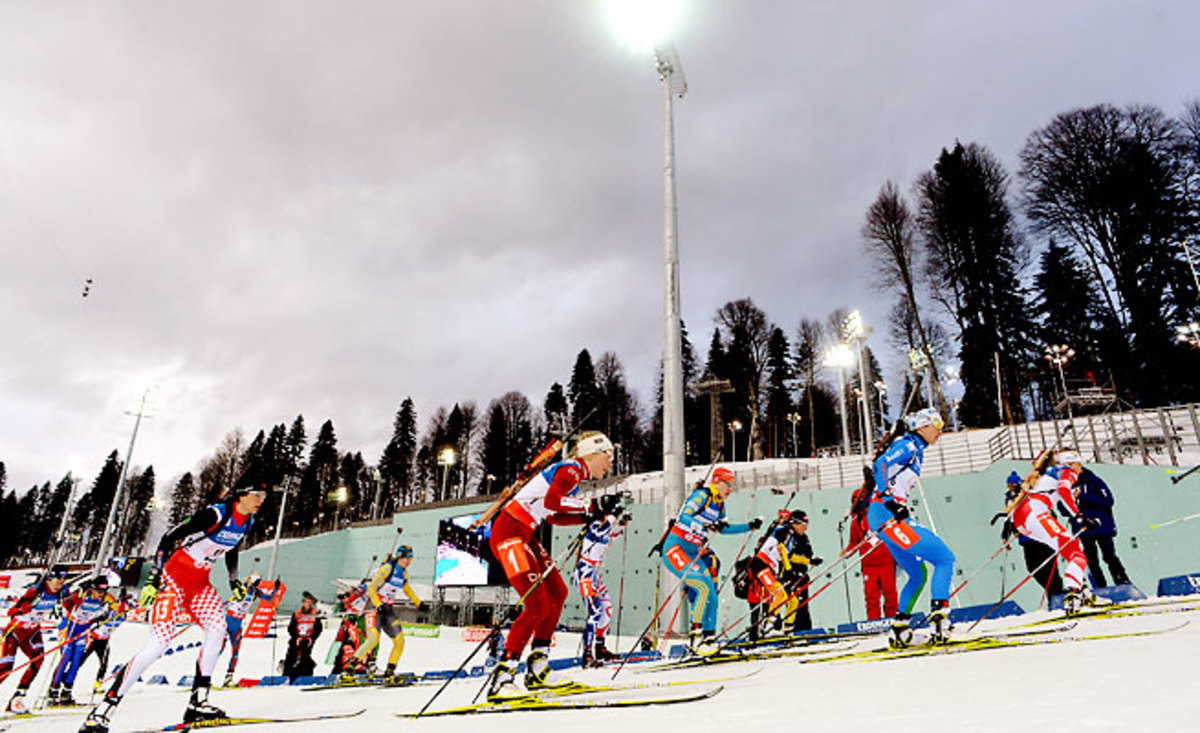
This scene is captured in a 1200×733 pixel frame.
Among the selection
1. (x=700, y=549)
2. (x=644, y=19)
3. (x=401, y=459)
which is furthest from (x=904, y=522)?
(x=401, y=459)

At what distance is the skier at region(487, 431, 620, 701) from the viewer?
4672mm

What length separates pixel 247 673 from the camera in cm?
1560

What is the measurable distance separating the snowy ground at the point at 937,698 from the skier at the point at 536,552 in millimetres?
773

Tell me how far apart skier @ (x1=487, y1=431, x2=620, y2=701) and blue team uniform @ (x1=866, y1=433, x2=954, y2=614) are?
2.74 meters

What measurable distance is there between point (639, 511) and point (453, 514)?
15447mm

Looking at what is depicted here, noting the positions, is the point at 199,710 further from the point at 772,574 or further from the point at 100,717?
the point at 772,574

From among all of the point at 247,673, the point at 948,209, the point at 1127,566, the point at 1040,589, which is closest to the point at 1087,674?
the point at 1040,589

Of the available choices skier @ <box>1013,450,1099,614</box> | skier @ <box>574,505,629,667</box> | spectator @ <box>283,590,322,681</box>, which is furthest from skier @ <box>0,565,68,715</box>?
skier @ <box>1013,450,1099,614</box>

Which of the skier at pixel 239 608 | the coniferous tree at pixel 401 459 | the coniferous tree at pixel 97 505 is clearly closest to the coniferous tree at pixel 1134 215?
the skier at pixel 239 608

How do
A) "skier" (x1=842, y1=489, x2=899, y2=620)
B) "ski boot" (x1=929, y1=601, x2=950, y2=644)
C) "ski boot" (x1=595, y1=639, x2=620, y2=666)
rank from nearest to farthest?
"ski boot" (x1=929, y1=601, x2=950, y2=644) < "ski boot" (x1=595, y1=639, x2=620, y2=666) < "skier" (x1=842, y1=489, x2=899, y2=620)

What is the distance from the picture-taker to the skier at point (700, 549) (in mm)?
7855

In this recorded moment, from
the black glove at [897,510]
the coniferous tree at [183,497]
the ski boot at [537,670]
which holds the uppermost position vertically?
the coniferous tree at [183,497]

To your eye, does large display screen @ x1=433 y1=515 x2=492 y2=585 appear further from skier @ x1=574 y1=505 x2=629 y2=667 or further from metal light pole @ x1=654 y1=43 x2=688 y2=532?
skier @ x1=574 y1=505 x2=629 y2=667

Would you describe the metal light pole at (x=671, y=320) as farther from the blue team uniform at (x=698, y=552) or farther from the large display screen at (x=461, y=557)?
the large display screen at (x=461, y=557)
